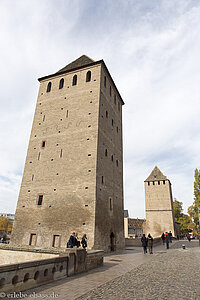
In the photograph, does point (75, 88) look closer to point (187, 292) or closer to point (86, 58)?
point (86, 58)

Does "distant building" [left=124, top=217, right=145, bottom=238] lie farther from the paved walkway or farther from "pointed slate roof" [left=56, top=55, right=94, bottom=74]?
the paved walkway

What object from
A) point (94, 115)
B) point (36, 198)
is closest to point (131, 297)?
point (36, 198)

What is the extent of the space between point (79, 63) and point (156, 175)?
32.3 meters

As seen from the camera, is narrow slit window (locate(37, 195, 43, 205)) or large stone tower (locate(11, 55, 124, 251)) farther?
narrow slit window (locate(37, 195, 43, 205))

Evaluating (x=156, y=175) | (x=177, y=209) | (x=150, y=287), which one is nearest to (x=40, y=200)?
(x=150, y=287)

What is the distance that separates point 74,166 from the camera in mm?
17125

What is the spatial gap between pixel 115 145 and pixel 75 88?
7.86 meters

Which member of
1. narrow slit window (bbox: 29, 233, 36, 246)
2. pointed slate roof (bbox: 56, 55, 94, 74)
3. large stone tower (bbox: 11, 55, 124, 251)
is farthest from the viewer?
pointed slate roof (bbox: 56, 55, 94, 74)

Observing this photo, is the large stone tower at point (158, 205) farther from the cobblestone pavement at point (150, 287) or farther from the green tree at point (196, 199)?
the cobblestone pavement at point (150, 287)

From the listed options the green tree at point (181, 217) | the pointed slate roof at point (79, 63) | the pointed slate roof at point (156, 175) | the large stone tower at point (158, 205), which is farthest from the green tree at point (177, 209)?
the pointed slate roof at point (79, 63)

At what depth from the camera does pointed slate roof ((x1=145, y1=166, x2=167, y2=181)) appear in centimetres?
4466

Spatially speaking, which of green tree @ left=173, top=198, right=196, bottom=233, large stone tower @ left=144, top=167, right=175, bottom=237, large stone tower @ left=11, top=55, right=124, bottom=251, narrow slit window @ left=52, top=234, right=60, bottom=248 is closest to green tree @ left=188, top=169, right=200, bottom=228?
large stone tower @ left=144, top=167, right=175, bottom=237

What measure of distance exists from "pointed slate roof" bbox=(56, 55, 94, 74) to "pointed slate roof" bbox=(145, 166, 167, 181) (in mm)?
31548

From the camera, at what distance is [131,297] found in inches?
195
